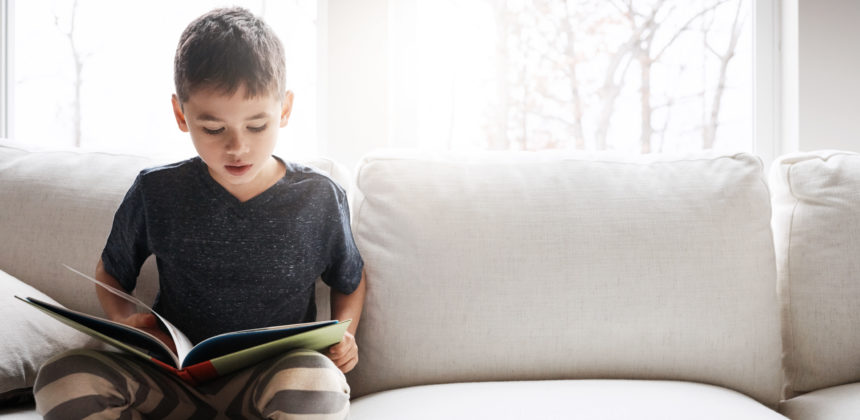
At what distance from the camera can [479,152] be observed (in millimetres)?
1360

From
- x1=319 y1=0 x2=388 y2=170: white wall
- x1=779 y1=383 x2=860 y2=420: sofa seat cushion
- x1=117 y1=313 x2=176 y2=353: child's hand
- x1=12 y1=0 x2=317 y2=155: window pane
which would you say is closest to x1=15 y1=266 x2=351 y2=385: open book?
x1=117 y1=313 x2=176 y2=353: child's hand

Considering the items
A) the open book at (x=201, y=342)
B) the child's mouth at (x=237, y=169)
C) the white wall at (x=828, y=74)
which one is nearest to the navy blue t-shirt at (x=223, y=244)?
the child's mouth at (x=237, y=169)

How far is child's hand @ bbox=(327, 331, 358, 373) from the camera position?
104cm

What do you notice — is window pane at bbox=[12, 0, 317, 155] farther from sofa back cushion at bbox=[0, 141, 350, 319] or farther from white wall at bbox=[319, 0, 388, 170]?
sofa back cushion at bbox=[0, 141, 350, 319]

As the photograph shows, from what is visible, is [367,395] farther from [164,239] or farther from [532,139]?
[532,139]

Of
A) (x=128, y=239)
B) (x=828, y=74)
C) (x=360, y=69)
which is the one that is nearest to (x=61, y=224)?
(x=128, y=239)

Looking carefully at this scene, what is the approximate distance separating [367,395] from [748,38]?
1.66m

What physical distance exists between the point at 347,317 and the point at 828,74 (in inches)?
64.3

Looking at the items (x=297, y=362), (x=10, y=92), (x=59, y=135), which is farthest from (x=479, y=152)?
(x=10, y=92)

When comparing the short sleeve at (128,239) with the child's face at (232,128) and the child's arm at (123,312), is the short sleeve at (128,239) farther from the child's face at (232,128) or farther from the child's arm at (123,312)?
the child's face at (232,128)

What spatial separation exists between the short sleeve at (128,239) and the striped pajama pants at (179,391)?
0.22 meters

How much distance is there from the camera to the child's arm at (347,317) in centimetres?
104

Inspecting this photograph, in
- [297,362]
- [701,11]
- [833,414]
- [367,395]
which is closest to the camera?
[297,362]

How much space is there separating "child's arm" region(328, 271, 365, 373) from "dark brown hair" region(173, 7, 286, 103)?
386mm
